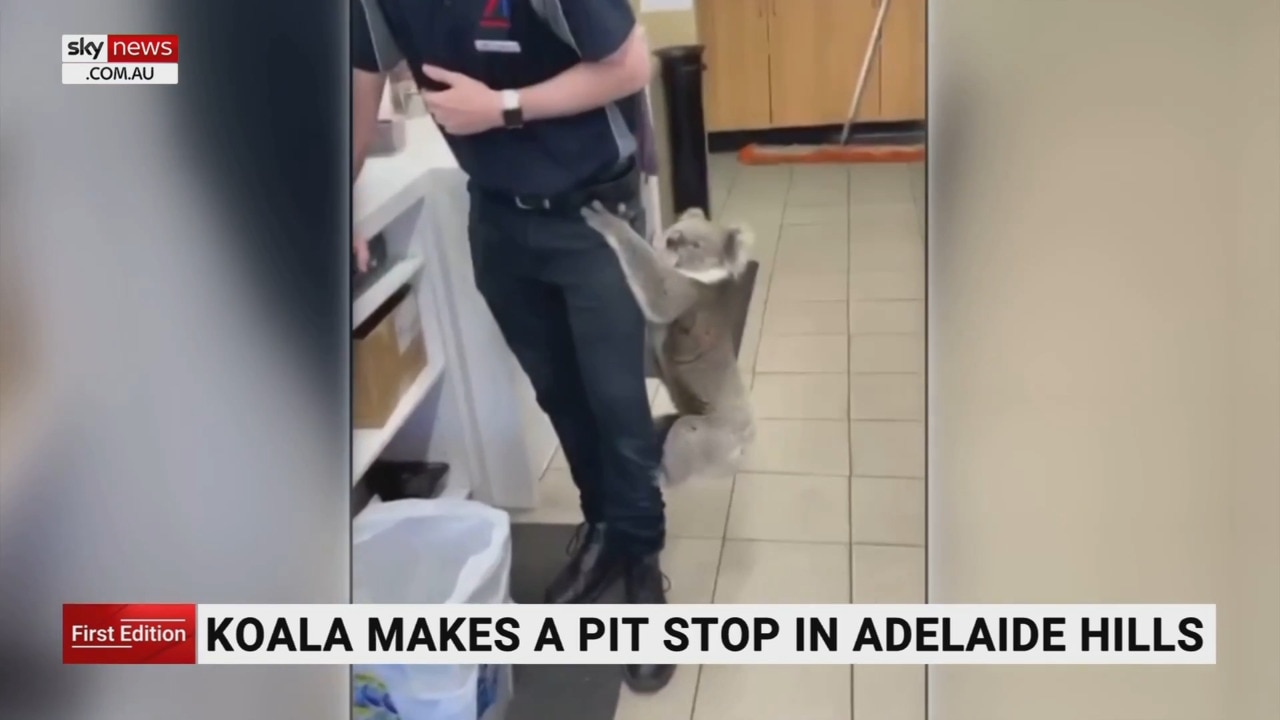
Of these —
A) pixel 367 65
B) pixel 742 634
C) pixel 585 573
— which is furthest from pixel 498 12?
pixel 742 634

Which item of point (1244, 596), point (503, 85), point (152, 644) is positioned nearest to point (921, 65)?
point (503, 85)

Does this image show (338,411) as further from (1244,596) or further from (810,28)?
(1244,596)

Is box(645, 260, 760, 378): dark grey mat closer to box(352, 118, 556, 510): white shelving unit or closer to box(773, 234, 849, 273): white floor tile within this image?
box(773, 234, 849, 273): white floor tile

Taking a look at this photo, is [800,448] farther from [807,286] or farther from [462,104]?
[462,104]

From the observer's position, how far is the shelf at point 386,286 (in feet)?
3.92

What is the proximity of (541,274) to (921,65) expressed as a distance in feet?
1.51

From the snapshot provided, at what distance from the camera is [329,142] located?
3.89ft

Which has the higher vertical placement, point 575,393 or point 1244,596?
point 575,393

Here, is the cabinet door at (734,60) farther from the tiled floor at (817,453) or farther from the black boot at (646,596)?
the black boot at (646,596)

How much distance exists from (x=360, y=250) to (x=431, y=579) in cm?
39

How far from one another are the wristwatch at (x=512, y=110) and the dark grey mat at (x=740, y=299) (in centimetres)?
29

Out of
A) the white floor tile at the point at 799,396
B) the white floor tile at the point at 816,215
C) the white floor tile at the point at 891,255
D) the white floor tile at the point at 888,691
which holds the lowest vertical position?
the white floor tile at the point at 888,691

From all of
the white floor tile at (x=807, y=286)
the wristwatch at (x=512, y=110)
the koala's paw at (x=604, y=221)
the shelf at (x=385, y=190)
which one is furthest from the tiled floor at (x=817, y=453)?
the shelf at (x=385, y=190)

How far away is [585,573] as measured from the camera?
1.21 metres
